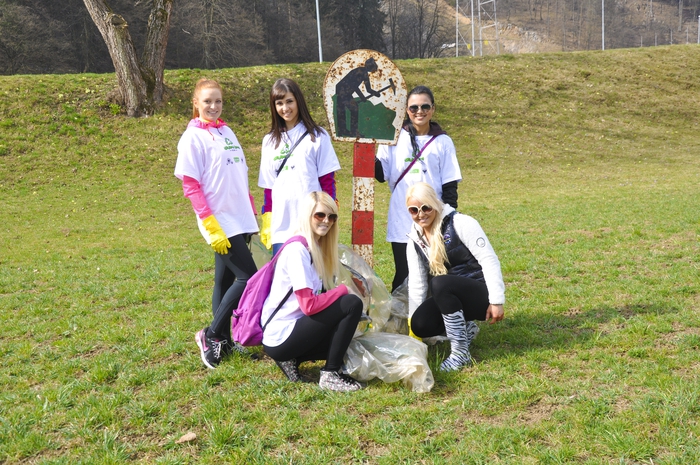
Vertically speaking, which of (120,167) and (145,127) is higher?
(145,127)

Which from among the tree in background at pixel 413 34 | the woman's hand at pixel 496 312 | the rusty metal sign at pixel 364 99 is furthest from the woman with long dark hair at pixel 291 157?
the tree in background at pixel 413 34

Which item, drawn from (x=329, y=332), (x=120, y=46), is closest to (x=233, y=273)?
(x=329, y=332)

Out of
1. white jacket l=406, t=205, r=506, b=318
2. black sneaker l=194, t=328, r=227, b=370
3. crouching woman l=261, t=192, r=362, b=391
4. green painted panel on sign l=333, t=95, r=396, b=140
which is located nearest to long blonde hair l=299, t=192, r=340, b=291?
crouching woman l=261, t=192, r=362, b=391

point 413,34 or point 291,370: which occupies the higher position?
point 413,34

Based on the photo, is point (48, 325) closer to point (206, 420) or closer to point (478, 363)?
point (206, 420)

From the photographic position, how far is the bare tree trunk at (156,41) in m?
18.0

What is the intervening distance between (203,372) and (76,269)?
5185mm

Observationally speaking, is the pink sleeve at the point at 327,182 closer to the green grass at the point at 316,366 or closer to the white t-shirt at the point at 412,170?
the white t-shirt at the point at 412,170

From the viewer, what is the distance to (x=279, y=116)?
169 inches

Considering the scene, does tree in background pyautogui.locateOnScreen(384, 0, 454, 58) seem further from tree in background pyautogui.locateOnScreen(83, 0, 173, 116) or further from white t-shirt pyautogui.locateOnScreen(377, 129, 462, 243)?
white t-shirt pyautogui.locateOnScreen(377, 129, 462, 243)

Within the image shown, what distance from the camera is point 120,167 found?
16.3 m

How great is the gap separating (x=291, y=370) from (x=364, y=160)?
1.78m

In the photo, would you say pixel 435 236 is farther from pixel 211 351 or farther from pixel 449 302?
pixel 211 351

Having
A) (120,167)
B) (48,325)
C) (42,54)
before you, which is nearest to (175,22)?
(42,54)
